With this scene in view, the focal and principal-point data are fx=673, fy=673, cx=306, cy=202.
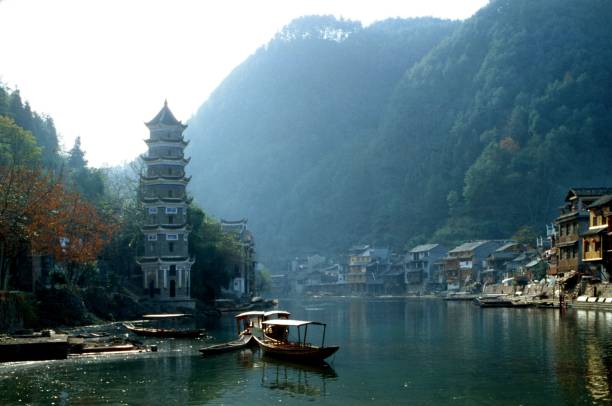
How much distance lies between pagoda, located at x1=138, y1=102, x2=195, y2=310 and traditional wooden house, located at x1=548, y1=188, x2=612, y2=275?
4412cm

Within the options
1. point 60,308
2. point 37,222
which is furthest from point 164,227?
point 37,222

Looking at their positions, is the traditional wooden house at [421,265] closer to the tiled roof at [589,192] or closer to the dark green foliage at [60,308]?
the tiled roof at [589,192]

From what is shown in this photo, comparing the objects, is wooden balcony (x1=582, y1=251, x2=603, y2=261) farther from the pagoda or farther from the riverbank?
the pagoda

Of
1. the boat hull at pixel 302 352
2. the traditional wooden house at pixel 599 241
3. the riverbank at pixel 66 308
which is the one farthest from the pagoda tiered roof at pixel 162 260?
the traditional wooden house at pixel 599 241

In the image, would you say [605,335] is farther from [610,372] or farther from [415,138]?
[415,138]

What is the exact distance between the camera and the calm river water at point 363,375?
85.5ft

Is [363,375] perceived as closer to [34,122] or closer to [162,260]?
[162,260]

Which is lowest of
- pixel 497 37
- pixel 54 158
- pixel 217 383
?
pixel 217 383

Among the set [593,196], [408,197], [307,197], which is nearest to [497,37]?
[408,197]

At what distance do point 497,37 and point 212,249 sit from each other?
13121 cm

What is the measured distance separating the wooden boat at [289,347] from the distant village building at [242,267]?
48.1 meters

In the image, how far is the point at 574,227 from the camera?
7869 cm

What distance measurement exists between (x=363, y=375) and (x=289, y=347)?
5756 millimetres

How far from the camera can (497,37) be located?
184875mm
